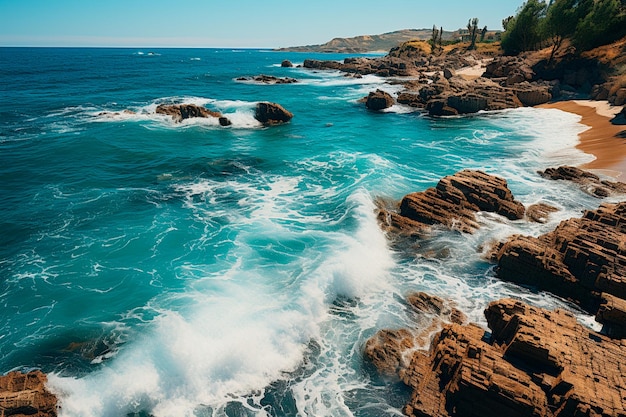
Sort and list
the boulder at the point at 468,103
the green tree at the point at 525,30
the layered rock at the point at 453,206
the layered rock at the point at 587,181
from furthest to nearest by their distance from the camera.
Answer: the green tree at the point at 525,30 → the boulder at the point at 468,103 → the layered rock at the point at 587,181 → the layered rock at the point at 453,206

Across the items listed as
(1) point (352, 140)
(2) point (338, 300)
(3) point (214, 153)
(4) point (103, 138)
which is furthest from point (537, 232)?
(4) point (103, 138)

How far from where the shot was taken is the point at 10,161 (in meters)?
36.2

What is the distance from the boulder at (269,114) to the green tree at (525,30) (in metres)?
65.3

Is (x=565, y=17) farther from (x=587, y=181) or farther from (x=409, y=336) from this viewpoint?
(x=409, y=336)

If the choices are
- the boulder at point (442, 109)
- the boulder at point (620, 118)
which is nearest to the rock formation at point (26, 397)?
the boulder at point (620, 118)

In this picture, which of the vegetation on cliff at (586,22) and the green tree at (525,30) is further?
the green tree at (525,30)

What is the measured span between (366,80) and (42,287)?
10773 cm

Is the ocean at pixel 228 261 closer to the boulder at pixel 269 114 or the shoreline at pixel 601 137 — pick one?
the shoreline at pixel 601 137

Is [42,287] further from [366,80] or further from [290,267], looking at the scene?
[366,80]

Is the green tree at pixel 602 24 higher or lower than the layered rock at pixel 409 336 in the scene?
higher

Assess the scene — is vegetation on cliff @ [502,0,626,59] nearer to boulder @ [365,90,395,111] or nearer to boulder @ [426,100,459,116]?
boulder @ [426,100,459,116]

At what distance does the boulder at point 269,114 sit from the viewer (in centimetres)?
5659

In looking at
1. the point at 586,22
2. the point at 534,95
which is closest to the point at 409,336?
the point at 534,95

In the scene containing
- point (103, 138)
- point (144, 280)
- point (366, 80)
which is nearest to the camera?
point (144, 280)
